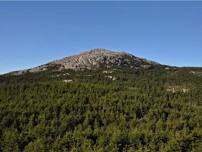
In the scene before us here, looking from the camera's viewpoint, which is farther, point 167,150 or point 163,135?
point 163,135

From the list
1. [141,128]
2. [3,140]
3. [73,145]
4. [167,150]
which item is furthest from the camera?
[141,128]

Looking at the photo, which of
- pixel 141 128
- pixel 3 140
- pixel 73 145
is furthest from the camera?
pixel 141 128

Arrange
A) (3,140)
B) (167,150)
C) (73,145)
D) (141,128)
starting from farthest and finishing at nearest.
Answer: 1. (141,128)
2. (3,140)
3. (73,145)
4. (167,150)

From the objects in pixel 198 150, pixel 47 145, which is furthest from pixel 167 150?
pixel 47 145

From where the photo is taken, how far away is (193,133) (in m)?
178

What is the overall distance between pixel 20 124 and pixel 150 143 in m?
72.4

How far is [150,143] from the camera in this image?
163 meters

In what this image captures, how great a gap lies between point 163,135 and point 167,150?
25204 mm

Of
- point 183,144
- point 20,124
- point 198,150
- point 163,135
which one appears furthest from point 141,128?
point 20,124

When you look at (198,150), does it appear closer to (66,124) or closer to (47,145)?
(47,145)

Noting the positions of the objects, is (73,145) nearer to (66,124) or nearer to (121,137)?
(121,137)

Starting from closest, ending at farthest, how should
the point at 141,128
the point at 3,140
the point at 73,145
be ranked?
the point at 73,145, the point at 3,140, the point at 141,128

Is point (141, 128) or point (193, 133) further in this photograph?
point (141, 128)

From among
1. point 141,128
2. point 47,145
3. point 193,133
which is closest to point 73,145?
point 47,145
